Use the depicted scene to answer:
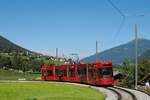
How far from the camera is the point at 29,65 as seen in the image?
602 feet

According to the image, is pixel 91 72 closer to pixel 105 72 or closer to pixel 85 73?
pixel 105 72

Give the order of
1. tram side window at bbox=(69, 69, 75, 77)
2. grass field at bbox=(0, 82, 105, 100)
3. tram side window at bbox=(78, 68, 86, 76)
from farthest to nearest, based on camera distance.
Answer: tram side window at bbox=(69, 69, 75, 77) < tram side window at bbox=(78, 68, 86, 76) < grass field at bbox=(0, 82, 105, 100)

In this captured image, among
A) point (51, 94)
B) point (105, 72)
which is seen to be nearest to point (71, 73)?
point (105, 72)

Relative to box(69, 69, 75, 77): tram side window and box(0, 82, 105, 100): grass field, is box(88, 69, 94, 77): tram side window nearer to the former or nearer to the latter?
box(0, 82, 105, 100): grass field

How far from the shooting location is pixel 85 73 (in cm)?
6450

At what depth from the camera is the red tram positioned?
5834 cm

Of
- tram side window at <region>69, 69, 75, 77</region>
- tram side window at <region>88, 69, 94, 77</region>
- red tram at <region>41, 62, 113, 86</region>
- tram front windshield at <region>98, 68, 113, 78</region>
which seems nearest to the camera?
tram front windshield at <region>98, 68, 113, 78</region>

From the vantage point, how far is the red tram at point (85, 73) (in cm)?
5834

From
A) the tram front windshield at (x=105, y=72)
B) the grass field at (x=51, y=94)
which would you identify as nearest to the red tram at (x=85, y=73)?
the tram front windshield at (x=105, y=72)

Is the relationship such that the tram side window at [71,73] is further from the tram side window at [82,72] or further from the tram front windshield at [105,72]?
the tram front windshield at [105,72]

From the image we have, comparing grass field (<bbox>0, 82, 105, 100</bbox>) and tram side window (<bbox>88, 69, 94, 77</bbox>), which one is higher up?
tram side window (<bbox>88, 69, 94, 77</bbox>)

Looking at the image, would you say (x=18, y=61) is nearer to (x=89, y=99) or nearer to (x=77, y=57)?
(x=77, y=57)

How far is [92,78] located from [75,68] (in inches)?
358

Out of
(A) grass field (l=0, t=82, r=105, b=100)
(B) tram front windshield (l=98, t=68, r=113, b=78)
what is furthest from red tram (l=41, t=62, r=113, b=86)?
(A) grass field (l=0, t=82, r=105, b=100)
